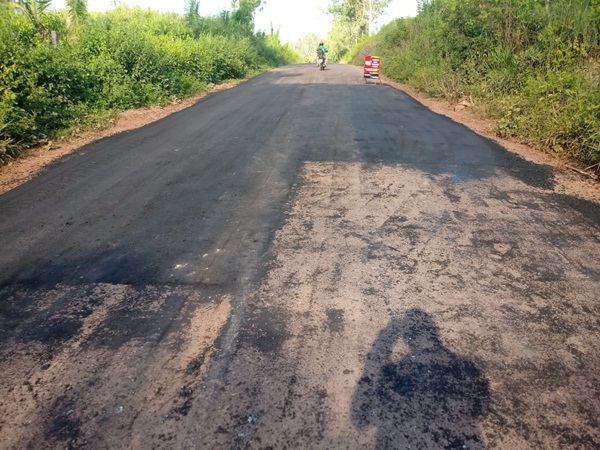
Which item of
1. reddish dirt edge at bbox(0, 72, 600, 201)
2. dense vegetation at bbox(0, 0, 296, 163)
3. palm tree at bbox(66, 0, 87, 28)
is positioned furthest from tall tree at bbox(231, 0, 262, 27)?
reddish dirt edge at bbox(0, 72, 600, 201)

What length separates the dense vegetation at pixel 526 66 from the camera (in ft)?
23.0

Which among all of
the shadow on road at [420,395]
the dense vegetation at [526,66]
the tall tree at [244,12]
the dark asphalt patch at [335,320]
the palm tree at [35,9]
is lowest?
the shadow on road at [420,395]

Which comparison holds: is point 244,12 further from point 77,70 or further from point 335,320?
point 335,320

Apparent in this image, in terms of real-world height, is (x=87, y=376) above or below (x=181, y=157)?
below

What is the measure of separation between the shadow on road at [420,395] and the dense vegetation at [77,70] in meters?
7.02

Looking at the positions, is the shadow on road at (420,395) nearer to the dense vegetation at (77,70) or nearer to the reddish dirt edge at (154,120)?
the reddish dirt edge at (154,120)

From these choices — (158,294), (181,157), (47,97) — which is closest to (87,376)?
(158,294)

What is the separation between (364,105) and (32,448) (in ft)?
35.6

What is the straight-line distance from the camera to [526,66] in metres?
10.6

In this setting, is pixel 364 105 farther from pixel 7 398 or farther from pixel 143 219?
pixel 7 398

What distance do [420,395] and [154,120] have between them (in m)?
9.37

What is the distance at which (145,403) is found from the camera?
7.50 feet

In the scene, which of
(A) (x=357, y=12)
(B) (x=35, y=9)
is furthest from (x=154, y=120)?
(A) (x=357, y=12)

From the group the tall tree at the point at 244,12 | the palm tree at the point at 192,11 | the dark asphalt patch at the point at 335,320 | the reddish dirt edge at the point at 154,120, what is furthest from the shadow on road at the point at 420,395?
the tall tree at the point at 244,12
